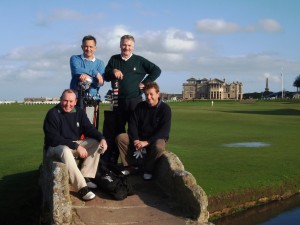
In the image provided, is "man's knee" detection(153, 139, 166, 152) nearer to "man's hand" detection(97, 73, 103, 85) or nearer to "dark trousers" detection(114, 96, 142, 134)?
"dark trousers" detection(114, 96, 142, 134)

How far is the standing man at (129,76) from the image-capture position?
34.1ft

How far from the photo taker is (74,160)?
27.0 feet

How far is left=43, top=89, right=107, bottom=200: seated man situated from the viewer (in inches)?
335

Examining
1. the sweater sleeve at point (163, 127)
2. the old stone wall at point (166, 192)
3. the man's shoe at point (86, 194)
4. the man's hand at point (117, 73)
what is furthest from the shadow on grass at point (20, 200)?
the man's hand at point (117, 73)

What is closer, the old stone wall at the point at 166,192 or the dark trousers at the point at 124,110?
the old stone wall at the point at 166,192

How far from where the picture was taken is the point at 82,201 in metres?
8.12

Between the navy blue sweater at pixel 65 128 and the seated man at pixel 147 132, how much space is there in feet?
2.64

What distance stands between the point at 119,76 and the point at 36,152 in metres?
8.83

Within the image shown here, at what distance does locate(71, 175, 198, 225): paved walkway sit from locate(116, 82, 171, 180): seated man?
0.85 m

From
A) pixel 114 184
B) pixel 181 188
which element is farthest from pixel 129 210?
pixel 181 188

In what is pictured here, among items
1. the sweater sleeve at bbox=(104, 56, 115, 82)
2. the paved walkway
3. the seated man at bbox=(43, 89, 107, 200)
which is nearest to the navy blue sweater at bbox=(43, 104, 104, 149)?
the seated man at bbox=(43, 89, 107, 200)

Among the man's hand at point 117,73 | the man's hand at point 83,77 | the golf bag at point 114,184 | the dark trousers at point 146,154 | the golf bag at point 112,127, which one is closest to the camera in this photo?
the golf bag at point 114,184

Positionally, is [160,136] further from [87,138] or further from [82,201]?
[82,201]

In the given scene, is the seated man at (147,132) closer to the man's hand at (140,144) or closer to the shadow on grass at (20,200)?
the man's hand at (140,144)
